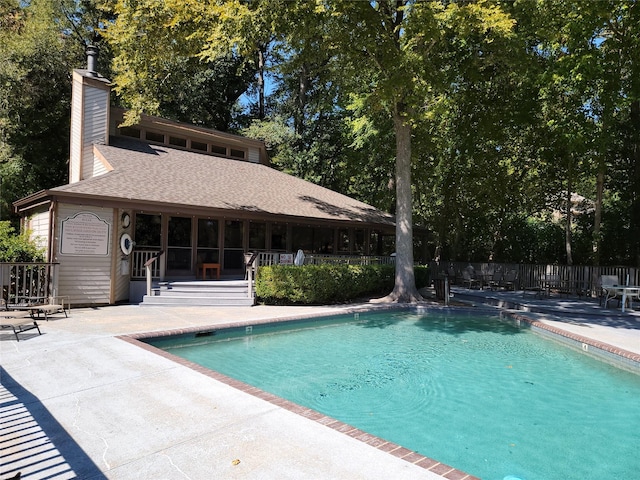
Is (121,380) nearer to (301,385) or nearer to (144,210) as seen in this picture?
(301,385)

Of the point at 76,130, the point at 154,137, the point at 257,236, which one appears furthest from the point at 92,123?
the point at 257,236

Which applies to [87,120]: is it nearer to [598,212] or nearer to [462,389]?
[462,389]

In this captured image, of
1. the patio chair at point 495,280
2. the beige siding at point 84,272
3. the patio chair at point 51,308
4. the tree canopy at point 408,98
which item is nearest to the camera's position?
the patio chair at point 51,308

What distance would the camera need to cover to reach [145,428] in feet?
12.5

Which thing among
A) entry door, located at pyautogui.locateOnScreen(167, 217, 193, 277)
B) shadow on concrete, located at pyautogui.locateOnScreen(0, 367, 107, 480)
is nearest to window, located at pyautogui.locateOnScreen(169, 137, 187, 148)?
entry door, located at pyautogui.locateOnScreen(167, 217, 193, 277)

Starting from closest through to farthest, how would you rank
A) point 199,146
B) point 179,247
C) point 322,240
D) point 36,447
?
point 36,447 < point 179,247 < point 199,146 < point 322,240

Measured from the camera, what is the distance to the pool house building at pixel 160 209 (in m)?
11.5

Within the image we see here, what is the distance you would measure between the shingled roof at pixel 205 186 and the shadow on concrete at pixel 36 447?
8007 millimetres

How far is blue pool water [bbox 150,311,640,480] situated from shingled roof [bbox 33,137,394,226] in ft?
19.2

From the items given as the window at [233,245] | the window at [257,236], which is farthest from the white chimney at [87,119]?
the window at [257,236]

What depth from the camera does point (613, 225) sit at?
64.6ft

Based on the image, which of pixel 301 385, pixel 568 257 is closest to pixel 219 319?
pixel 301 385

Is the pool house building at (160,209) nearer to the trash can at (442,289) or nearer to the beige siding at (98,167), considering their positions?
the beige siding at (98,167)

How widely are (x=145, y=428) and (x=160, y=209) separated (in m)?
9.59
